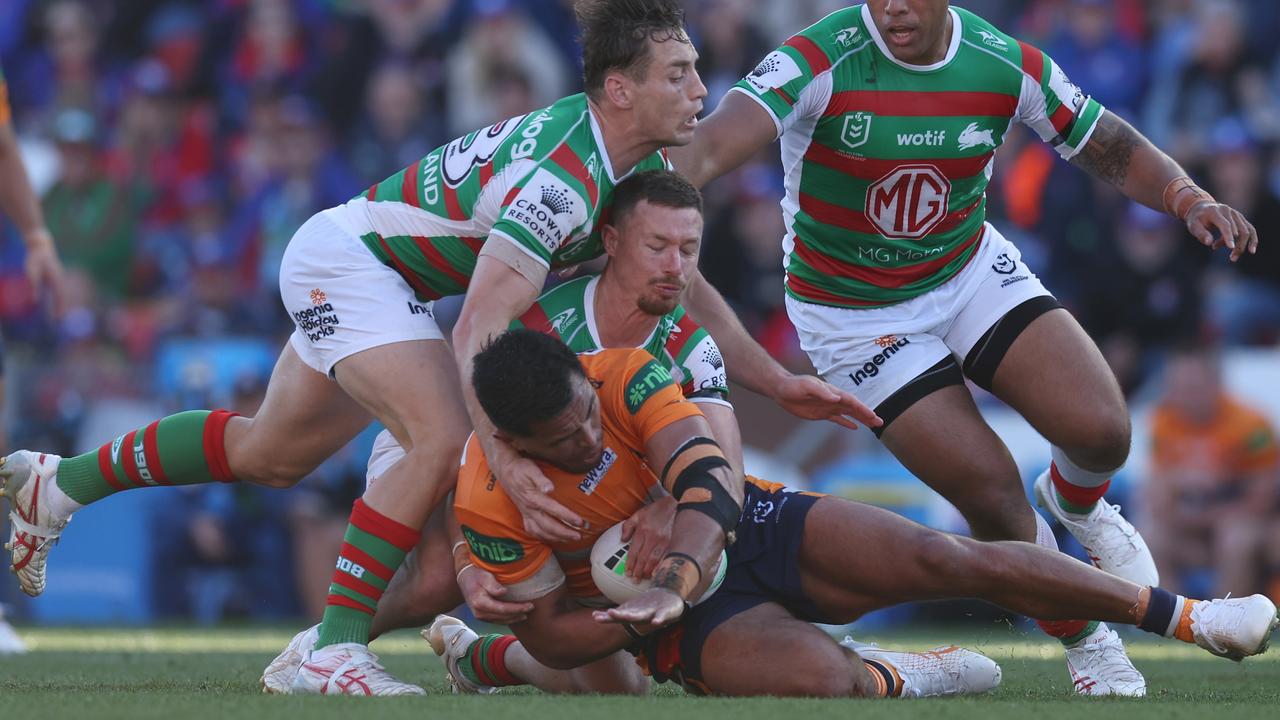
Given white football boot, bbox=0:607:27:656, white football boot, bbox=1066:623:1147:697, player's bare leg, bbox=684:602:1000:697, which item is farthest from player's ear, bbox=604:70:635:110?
white football boot, bbox=0:607:27:656

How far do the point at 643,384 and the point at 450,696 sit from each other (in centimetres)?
106

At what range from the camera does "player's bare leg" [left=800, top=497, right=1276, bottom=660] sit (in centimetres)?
481

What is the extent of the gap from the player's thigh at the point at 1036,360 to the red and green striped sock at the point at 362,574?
209 centimetres

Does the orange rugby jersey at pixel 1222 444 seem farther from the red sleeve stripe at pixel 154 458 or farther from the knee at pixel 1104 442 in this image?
the red sleeve stripe at pixel 154 458

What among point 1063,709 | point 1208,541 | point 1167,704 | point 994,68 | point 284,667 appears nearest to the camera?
point 1063,709

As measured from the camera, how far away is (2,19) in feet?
44.8

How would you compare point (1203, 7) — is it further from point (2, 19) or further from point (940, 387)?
point (2, 19)

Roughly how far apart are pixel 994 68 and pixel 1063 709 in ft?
7.73

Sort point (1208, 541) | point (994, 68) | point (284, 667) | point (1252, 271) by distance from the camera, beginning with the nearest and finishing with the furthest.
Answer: point (284, 667) → point (994, 68) → point (1208, 541) → point (1252, 271)

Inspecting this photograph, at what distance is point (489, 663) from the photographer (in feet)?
18.3

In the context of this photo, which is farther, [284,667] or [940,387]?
[940,387]

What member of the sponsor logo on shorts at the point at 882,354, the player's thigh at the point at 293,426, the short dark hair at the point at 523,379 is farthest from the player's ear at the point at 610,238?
the sponsor logo on shorts at the point at 882,354

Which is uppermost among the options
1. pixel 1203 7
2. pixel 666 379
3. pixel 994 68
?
pixel 1203 7

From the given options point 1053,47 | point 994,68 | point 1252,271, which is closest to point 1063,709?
point 994,68
